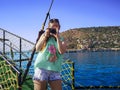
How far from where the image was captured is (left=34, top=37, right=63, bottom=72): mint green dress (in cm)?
438

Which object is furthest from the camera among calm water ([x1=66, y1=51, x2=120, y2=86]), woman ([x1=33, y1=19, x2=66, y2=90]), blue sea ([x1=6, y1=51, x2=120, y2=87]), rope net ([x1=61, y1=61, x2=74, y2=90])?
calm water ([x1=66, y1=51, x2=120, y2=86])

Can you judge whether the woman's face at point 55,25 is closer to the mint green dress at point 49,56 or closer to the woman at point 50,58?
the woman at point 50,58

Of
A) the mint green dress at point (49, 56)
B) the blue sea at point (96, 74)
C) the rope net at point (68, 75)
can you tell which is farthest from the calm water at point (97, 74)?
the mint green dress at point (49, 56)

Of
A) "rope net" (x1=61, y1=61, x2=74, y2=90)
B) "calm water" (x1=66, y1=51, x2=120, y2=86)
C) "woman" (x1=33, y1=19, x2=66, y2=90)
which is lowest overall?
"calm water" (x1=66, y1=51, x2=120, y2=86)

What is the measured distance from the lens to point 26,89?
32.0 feet

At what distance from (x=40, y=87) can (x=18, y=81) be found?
1.30 feet

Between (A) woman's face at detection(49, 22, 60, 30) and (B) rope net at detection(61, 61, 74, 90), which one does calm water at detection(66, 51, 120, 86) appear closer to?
(B) rope net at detection(61, 61, 74, 90)

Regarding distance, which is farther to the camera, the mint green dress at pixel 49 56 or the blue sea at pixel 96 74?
the blue sea at pixel 96 74

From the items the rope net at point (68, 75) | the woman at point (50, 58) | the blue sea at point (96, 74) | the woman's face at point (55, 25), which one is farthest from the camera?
the blue sea at point (96, 74)

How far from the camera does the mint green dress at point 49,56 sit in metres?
4.38

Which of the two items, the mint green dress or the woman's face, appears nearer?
the mint green dress

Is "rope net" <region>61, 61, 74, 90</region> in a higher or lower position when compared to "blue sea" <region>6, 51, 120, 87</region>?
higher

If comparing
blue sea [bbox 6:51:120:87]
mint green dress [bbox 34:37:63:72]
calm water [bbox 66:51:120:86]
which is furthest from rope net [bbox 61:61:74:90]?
calm water [bbox 66:51:120:86]

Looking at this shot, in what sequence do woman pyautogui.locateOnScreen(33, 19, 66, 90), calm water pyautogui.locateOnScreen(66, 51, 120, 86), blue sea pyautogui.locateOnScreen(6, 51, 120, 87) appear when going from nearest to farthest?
woman pyautogui.locateOnScreen(33, 19, 66, 90) < blue sea pyautogui.locateOnScreen(6, 51, 120, 87) < calm water pyautogui.locateOnScreen(66, 51, 120, 86)
